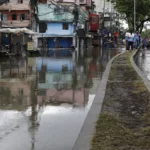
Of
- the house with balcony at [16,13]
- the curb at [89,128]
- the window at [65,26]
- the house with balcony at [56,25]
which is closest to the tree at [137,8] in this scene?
the house with balcony at [56,25]

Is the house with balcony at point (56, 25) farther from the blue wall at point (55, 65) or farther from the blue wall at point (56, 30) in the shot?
the blue wall at point (55, 65)

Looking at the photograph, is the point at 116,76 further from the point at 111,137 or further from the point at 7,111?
the point at 111,137

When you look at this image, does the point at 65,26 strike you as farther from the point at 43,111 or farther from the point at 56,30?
the point at 43,111

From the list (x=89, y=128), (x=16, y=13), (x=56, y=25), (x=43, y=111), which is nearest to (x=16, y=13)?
(x=16, y=13)

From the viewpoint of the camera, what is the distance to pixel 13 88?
11414 millimetres

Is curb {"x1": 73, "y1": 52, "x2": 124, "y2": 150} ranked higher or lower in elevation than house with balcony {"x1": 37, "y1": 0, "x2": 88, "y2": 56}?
lower

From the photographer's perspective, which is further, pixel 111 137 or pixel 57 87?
pixel 57 87

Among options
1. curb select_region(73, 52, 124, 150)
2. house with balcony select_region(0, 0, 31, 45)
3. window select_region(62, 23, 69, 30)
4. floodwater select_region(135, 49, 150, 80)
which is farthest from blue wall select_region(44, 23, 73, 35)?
curb select_region(73, 52, 124, 150)

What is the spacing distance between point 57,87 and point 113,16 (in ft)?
251

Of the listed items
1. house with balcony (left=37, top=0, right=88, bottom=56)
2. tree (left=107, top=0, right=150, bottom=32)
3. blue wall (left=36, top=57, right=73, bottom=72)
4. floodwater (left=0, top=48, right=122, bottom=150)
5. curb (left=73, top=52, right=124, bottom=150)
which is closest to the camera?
curb (left=73, top=52, right=124, bottom=150)

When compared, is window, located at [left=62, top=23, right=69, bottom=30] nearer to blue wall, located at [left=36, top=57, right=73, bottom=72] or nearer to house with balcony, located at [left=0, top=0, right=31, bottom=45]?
house with balcony, located at [left=0, top=0, right=31, bottom=45]

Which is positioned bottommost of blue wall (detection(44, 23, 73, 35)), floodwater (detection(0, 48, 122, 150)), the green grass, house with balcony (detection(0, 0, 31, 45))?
floodwater (detection(0, 48, 122, 150))

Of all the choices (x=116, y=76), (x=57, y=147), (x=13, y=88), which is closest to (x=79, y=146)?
(x=57, y=147)

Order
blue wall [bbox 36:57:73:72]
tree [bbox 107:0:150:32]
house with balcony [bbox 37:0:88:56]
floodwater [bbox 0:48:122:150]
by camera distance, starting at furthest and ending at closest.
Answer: house with balcony [bbox 37:0:88:56], tree [bbox 107:0:150:32], blue wall [bbox 36:57:73:72], floodwater [bbox 0:48:122:150]
